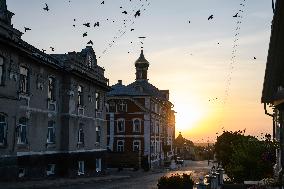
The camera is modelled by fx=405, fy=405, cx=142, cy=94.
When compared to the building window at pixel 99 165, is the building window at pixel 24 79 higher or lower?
higher

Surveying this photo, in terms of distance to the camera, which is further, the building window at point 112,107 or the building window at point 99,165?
the building window at point 112,107

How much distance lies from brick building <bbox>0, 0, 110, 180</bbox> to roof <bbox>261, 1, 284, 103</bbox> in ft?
57.6

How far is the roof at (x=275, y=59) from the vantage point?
5.95m

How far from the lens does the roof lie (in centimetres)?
595

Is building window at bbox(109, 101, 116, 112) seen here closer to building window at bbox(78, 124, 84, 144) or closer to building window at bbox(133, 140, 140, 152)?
building window at bbox(133, 140, 140, 152)

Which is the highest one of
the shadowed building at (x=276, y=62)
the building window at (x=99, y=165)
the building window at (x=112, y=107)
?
the building window at (x=112, y=107)

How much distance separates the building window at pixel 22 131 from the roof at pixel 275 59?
19.2 meters

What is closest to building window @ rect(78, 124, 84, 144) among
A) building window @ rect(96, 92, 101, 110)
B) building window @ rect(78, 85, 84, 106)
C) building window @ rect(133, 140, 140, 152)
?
building window @ rect(78, 85, 84, 106)

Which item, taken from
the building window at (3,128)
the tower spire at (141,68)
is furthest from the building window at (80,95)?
the tower spire at (141,68)

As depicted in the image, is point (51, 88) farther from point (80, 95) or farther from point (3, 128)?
point (3, 128)

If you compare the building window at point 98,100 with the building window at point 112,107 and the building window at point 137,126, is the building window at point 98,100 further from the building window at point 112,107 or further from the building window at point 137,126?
the building window at point 112,107

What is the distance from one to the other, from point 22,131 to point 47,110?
3850mm

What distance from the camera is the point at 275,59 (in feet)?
26.0

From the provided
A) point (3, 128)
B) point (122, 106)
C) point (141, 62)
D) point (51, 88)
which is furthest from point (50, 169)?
point (141, 62)
